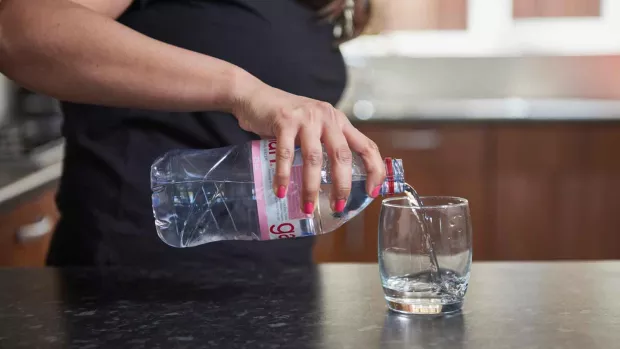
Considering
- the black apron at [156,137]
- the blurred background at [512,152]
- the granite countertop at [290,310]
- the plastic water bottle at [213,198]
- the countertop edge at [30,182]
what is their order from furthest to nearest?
1. the blurred background at [512,152]
2. the countertop edge at [30,182]
3. the black apron at [156,137]
4. the plastic water bottle at [213,198]
5. the granite countertop at [290,310]

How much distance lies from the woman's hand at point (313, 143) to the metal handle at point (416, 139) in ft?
5.72

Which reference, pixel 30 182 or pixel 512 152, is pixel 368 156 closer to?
pixel 30 182

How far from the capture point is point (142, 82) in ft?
2.64

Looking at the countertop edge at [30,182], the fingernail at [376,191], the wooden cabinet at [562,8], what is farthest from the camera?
the wooden cabinet at [562,8]

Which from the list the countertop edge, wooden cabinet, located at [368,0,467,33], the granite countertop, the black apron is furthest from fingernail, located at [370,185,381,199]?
wooden cabinet, located at [368,0,467,33]

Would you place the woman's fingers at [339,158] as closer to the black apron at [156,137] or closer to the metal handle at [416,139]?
the black apron at [156,137]

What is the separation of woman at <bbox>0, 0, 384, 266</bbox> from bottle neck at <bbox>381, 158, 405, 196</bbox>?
5.3 inches

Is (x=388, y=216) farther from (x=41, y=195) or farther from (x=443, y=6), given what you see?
(x=443, y=6)

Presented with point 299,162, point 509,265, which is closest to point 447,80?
point 509,265

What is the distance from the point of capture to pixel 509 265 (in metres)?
0.97

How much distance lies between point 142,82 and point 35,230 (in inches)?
38.6

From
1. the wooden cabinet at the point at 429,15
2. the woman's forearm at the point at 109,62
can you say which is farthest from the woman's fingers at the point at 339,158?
the wooden cabinet at the point at 429,15

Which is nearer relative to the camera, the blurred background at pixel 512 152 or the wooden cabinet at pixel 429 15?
the blurred background at pixel 512 152

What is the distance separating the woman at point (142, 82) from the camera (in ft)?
2.63
